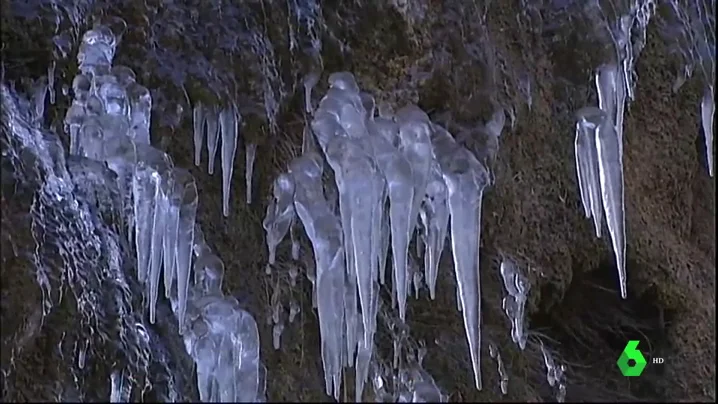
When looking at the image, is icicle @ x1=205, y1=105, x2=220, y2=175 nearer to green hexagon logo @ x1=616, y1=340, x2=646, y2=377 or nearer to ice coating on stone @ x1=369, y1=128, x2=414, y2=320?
ice coating on stone @ x1=369, y1=128, x2=414, y2=320

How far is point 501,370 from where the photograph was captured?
12.0 ft

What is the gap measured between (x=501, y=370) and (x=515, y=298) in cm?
30

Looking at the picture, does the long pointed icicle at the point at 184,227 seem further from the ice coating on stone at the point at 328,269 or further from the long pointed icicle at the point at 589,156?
the long pointed icicle at the point at 589,156

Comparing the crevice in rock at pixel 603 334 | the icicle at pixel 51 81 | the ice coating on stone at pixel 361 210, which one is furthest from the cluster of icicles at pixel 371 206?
the crevice in rock at pixel 603 334

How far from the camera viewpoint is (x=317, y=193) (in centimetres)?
265

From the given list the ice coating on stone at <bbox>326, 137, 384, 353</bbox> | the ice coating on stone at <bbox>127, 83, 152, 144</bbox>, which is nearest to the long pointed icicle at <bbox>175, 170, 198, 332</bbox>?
the ice coating on stone at <bbox>127, 83, 152, 144</bbox>

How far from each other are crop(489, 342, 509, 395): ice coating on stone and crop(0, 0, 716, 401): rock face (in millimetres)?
23

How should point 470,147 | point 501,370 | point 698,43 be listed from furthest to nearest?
1. point 501,370
2. point 698,43
3. point 470,147

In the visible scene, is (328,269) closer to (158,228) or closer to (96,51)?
(158,228)

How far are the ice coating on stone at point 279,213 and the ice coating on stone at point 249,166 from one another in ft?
0.26

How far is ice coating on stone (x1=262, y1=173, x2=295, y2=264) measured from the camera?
8.95ft

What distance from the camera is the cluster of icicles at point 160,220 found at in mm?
2486

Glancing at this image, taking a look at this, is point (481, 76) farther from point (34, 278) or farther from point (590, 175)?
point (34, 278)

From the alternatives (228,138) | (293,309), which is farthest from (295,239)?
(228,138)
